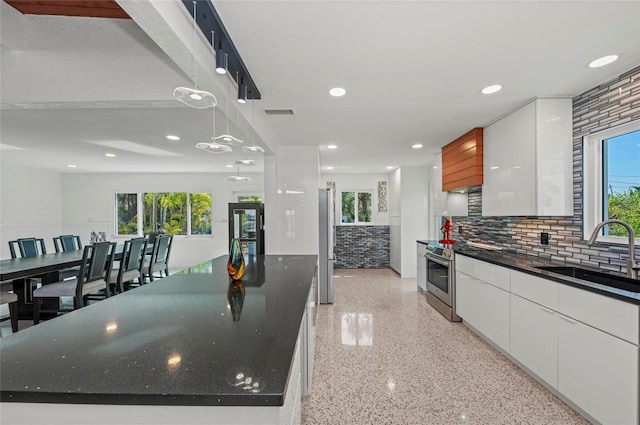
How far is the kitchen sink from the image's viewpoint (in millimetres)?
1969

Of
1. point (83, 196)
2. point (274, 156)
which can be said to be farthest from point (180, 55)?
point (83, 196)

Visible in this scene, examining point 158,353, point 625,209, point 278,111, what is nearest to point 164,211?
point 278,111

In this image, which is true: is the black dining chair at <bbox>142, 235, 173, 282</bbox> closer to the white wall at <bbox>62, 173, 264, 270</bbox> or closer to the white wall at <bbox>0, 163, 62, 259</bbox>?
the white wall at <bbox>62, 173, 264, 270</bbox>

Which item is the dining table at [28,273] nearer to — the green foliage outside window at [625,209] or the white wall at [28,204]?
the white wall at [28,204]

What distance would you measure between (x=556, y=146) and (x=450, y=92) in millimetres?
1075

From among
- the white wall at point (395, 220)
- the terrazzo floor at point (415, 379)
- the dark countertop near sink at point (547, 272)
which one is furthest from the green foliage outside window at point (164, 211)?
the dark countertop near sink at point (547, 272)

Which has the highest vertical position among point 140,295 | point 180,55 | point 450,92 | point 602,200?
point 450,92

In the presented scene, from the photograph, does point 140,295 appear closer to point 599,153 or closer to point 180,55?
point 180,55

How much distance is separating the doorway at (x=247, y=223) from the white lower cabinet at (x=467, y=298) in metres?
3.28

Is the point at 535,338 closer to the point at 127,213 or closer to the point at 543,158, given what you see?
the point at 543,158

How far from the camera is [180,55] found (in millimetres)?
1597

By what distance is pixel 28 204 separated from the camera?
6.91 metres

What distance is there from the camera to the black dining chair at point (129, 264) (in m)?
4.16

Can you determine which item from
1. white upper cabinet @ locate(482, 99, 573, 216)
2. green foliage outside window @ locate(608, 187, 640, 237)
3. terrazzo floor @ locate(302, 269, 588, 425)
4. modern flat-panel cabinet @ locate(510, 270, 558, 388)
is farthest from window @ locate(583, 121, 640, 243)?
terrazzo floor @ locate(302, 269, 588, 425)
